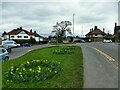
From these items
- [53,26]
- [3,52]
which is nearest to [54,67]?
[3,52]

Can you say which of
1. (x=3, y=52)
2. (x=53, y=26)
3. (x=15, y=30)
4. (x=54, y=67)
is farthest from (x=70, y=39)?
(x=54, y=67)

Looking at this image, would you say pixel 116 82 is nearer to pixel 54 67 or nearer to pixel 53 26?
pixel 54 67

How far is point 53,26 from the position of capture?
100375mm

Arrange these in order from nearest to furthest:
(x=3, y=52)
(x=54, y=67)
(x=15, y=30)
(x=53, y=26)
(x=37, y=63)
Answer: (x=54, y=67)
(x=37, y=63)
(x=3, y=52)
(x=53, y=26)
(x=15, y=30)

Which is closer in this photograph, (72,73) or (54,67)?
(72,73)

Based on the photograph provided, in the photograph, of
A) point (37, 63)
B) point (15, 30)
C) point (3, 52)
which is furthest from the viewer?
point (15, 30)

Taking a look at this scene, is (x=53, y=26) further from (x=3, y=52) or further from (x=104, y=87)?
(x=104, y=87)

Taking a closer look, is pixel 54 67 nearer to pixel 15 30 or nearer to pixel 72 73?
pixel 72 73

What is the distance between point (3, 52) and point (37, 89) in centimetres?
1161

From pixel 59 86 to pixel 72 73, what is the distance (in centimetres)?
225

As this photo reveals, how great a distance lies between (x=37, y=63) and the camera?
42.4 feet

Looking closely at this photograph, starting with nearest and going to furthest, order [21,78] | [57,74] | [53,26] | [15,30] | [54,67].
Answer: [21,78] < [57,74] < [54,67] < [53,26] < [15,30]

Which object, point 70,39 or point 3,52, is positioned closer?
point 3,52

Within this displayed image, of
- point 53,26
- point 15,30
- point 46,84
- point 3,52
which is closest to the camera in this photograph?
point 46,84
